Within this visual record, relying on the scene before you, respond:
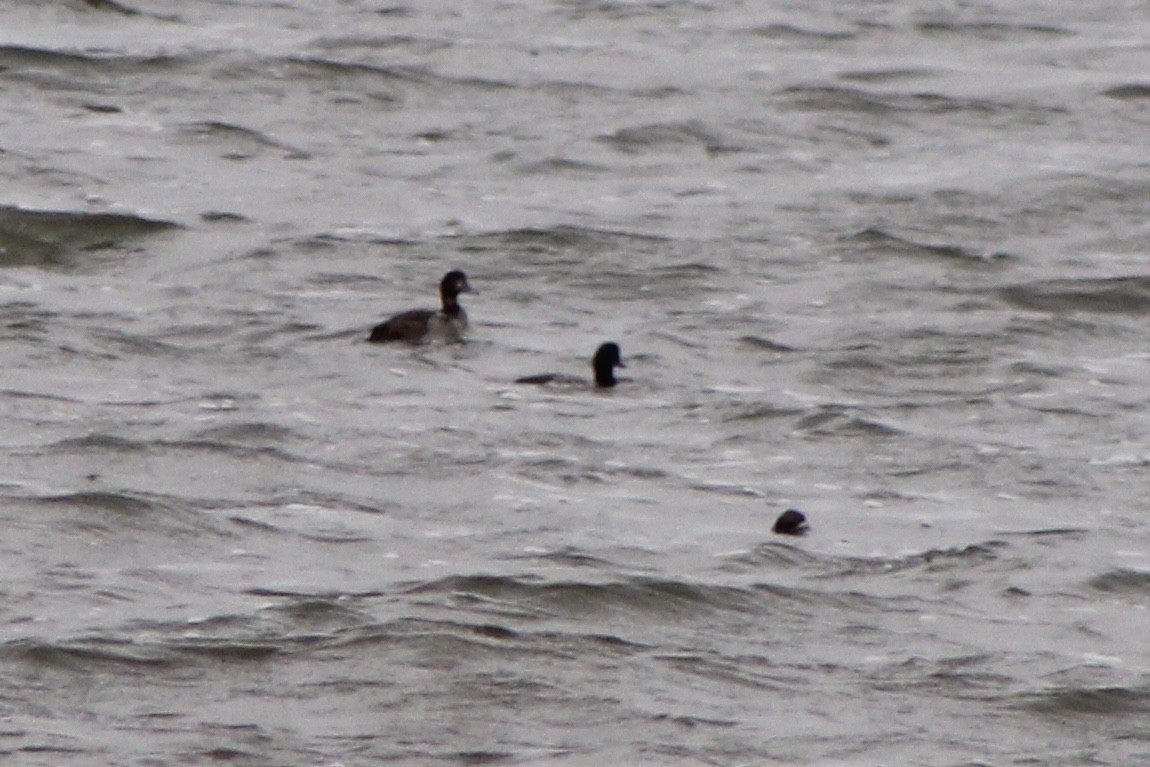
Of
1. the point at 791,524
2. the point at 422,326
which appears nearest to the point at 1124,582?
the point at 791,524

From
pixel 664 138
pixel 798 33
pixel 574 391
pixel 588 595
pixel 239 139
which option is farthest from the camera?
pixel 798 33

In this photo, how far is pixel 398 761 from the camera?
8.66 m

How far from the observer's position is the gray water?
9.43 meters

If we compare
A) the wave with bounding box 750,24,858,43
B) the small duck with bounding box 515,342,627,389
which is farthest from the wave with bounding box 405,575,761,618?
the wave with bounding box 750,24,858,43

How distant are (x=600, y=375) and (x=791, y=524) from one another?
2.78 m

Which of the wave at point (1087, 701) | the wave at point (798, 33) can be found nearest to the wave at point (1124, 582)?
the wave at point (1087, 701)

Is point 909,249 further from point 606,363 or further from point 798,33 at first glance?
point 798,33

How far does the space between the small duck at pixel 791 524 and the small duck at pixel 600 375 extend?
2.57 meters

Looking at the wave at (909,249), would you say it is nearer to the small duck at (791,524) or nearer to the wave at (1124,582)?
the small duck at (791,524)

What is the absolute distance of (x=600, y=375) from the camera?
14.0 m

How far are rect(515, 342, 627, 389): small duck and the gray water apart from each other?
7.0 inches

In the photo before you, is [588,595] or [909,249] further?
[909,249]

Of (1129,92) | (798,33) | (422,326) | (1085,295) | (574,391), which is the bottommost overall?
(1085,295)

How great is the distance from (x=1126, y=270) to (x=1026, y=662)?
7.71m
